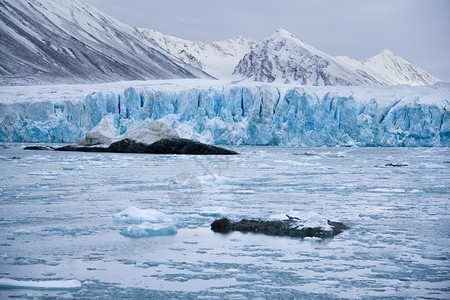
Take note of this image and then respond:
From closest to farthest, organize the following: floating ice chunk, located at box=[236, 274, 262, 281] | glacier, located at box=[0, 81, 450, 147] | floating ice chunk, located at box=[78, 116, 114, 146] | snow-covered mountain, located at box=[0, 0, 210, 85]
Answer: floating ice chunk, located at box=[236, 274, 262, 281] → floating ice chunk, located at box=[78, 116, 114, 146] → glacier, located at box=[0, 81, 450, 147] → snow-covered mountain, located at box=[0, 0, 210, 85]

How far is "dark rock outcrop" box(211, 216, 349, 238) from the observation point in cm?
613

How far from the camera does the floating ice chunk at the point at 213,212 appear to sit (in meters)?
7.45

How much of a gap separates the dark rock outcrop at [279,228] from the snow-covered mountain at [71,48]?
71.2m

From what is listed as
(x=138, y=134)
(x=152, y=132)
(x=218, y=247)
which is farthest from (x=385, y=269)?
(x=138, y=134)

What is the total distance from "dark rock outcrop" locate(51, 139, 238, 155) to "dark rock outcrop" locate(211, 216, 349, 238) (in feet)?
59.3

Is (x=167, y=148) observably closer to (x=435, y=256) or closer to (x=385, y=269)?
(x=435, y=256)

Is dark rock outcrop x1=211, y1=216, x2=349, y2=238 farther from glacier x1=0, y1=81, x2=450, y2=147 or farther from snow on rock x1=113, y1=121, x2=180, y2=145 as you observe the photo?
glacier x1=0, y1=81, x2=450, y2=147

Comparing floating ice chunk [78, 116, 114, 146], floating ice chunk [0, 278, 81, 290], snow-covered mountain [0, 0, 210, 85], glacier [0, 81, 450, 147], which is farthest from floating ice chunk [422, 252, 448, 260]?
snow-covered mountain [0, 0, 210, 85]

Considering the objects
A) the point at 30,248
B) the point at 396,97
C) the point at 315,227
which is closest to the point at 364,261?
the point at 315,227

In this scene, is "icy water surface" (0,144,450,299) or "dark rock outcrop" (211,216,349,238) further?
"dark rock outcrop" (211,216,349,238)

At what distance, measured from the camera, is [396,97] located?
107 ft

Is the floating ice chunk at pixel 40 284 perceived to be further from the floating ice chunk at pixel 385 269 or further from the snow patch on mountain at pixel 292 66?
the snow patch on mountain at pixel 292 66

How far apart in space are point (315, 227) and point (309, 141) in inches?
1017

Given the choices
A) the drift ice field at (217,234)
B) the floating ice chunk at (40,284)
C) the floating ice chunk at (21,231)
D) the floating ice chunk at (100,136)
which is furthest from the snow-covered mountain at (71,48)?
the floating ice chunk at (40,284)
